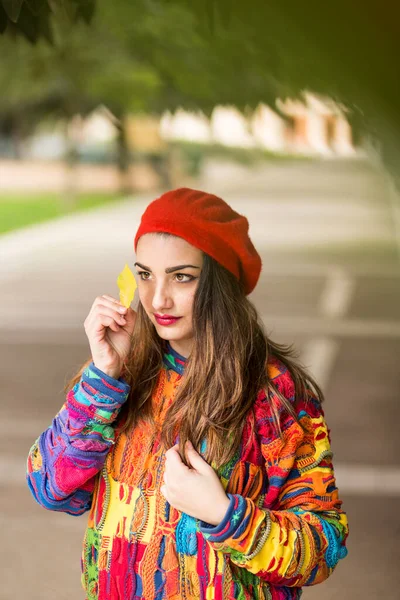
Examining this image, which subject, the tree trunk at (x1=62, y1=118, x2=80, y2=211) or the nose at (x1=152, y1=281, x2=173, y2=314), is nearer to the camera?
the nose at (x1=152, y1=281, x2=173, y2=314)

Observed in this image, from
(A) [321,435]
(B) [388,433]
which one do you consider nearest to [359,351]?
(B) [388,433]

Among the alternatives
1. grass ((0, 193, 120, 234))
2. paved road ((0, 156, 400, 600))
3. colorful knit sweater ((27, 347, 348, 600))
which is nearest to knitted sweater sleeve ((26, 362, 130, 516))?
colorful knit sweater ((27, 347, 348, 600))

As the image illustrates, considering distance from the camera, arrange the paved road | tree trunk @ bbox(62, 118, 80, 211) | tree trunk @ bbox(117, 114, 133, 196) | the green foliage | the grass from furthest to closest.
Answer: tree trunk @ bbox(117, 114, 133, 196) → tree trunk @ bbox(62, 118, 80, 211) → the grass → the paved road → the green foliage

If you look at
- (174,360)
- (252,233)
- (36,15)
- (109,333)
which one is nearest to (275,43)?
(109,333)

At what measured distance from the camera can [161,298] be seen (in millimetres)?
1687

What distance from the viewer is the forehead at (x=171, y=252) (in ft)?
5.51

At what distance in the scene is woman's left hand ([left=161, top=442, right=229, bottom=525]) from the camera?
1479 mm

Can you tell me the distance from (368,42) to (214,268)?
1335mm

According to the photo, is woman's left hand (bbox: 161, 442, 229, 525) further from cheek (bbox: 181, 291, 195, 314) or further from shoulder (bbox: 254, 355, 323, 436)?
cheek (bbox: 181, 291, 195, 314)

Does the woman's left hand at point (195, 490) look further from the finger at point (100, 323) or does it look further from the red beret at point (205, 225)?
the red beret at point (205, 225)

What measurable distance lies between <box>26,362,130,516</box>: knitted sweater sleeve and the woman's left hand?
0.15 metres

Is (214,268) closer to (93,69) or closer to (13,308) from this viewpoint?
(13,308)

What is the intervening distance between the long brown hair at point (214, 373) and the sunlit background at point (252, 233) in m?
0.41

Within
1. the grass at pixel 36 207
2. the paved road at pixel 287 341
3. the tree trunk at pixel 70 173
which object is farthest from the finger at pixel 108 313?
the tree trunk at pixel 70 173
